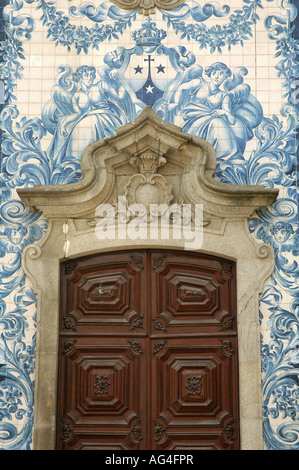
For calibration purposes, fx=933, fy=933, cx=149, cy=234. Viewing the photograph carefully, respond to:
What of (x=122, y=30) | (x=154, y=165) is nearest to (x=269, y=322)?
(x=154, y=165)

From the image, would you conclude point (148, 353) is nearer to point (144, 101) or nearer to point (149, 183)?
point (149, 183)

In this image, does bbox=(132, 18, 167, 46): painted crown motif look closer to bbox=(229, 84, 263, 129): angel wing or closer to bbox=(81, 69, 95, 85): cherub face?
bbox=(81, 69, 95, 85): cherub face

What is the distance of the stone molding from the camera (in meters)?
7.23

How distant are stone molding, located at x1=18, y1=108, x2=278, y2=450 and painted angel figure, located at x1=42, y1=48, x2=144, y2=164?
24cm

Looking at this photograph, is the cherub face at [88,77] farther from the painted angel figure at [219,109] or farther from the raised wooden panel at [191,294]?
the raised wooden panel at [191,294]

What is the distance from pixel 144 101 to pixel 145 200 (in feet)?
2.82

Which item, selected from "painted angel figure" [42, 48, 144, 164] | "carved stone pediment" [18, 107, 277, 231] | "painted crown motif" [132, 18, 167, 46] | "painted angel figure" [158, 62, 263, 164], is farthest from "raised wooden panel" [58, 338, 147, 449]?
"painted crown motif" [132, 18, 167, 46]

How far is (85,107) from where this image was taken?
7660mm

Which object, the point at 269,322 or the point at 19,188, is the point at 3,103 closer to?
the point at 19,188

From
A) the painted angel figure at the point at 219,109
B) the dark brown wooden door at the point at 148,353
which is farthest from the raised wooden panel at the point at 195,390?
the painted angel figure at the point at 219,109

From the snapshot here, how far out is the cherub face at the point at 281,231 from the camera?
7.36m

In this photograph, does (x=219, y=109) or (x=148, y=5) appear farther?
(x=148, y=5)

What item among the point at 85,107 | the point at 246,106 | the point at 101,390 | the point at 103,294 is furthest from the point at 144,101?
the point at 101,390

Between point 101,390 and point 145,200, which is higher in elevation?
point 145,200
